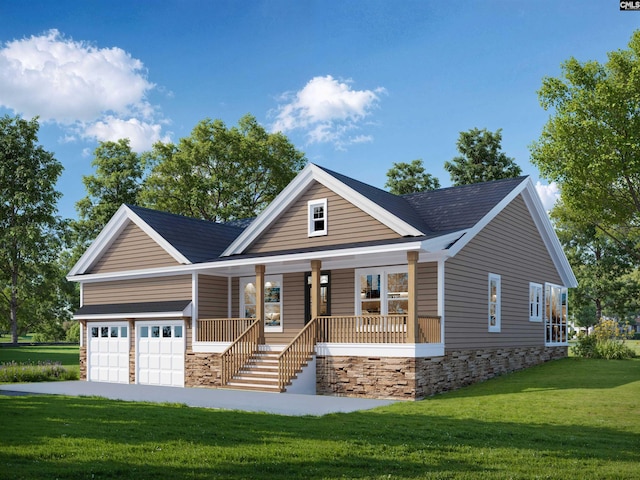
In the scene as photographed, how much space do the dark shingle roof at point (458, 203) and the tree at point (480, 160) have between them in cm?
2208

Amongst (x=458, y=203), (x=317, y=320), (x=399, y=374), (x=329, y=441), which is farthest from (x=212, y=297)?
(x=329, y=441)

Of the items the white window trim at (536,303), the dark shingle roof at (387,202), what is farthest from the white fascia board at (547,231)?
the dark shingle roof at (387,202)

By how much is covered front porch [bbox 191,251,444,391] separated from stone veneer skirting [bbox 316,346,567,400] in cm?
26

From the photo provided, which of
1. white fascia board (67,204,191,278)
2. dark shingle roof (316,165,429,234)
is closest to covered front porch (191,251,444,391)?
dark shingle roof (316,165,429,234)

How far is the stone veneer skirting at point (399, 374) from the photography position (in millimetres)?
18453

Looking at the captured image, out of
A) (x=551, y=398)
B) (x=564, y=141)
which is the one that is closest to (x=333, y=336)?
(x=551, y=398)

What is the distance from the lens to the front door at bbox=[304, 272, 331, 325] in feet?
74.7

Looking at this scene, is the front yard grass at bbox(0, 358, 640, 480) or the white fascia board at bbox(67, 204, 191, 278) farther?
the white fascia board at bbox(67, 204, 191, 278)

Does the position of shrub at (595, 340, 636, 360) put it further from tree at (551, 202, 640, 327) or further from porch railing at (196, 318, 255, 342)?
tree at (551, 202, 640, 327)

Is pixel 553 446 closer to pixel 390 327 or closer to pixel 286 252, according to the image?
pixel 390 327

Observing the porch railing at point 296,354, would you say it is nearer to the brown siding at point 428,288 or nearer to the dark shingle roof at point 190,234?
the brown siding at point 428,288

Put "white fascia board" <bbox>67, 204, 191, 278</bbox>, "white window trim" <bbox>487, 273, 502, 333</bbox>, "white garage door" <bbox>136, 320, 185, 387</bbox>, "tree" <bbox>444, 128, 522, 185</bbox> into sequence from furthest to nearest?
"tree" <bbox>444, 128, 522, 185</bbox>, "white fascia board" <bbox>67, 204, 191, 278</bbox>, "white garage door" <bbox>136, 320, 185, 387</bbox>, "white window trim" <bbox>487, 273, 502, 333</bbox>

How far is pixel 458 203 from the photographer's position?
23547mm

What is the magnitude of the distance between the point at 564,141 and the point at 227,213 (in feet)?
82.8
